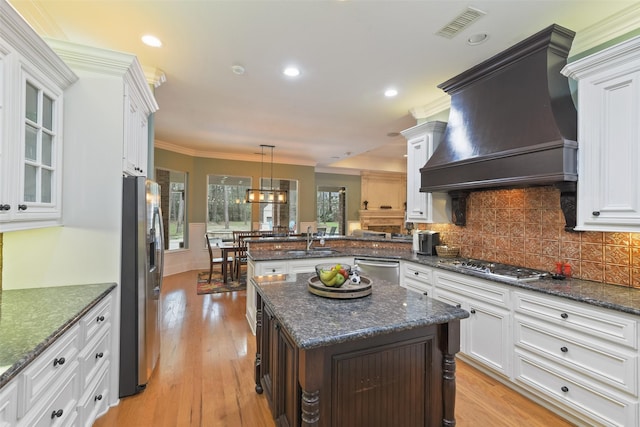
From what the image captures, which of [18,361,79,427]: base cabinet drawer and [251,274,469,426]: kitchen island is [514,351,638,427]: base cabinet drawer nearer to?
[251,274,469,426]: kitchen island

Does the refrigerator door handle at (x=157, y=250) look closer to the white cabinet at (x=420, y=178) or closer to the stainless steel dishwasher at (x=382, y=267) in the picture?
the stainless steel dishwasher at (x=382, y=267)

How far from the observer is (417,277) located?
3334 mm

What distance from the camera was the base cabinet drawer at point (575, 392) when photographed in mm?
1747

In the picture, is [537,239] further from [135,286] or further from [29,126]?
[29,126]

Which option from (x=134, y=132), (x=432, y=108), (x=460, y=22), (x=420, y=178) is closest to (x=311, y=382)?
(x=134, y=132)

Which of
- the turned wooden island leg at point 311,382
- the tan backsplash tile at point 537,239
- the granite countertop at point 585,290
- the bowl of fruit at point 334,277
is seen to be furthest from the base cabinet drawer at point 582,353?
the turned wooden island leg at point 311,382

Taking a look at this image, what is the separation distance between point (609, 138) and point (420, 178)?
184cm

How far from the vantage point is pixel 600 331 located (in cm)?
182

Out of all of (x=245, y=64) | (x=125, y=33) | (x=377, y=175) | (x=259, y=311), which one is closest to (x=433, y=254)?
(x=259, y=311)

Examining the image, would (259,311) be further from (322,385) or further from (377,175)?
(377,175)

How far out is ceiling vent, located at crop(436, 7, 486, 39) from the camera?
83.8 inches

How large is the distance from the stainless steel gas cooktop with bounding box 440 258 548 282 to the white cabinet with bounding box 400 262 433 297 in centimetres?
22

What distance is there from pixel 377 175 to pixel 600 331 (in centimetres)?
816

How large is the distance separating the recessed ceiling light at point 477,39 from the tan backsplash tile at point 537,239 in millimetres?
1441
